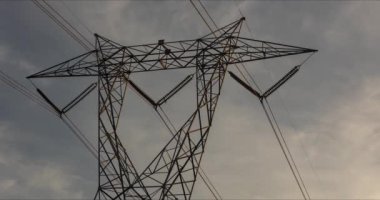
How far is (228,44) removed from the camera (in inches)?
907

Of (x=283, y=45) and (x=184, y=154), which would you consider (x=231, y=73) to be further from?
(x=184, y=154)

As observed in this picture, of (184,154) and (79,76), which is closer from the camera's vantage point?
(184,154)

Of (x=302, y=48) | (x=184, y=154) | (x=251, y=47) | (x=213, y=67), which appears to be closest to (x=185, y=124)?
(x=184, y=154)

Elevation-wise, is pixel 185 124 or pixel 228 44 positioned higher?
pixel 228 44

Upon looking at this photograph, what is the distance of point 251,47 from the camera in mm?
23156

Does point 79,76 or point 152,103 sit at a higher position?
point 79,76

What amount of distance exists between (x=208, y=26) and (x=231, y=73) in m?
2.30

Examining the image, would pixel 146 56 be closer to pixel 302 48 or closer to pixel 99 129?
pixel 99 129

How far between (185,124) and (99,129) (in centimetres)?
360

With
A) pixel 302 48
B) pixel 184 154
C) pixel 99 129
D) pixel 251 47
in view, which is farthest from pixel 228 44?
pixel 99 129

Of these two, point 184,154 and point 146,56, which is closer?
point 184,154

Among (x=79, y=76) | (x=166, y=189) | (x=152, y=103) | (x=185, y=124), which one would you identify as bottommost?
(x=166, y=189)

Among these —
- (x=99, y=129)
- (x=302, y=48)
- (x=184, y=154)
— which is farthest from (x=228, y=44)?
(x=99, y=129)

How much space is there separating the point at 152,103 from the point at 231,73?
3732 mm
